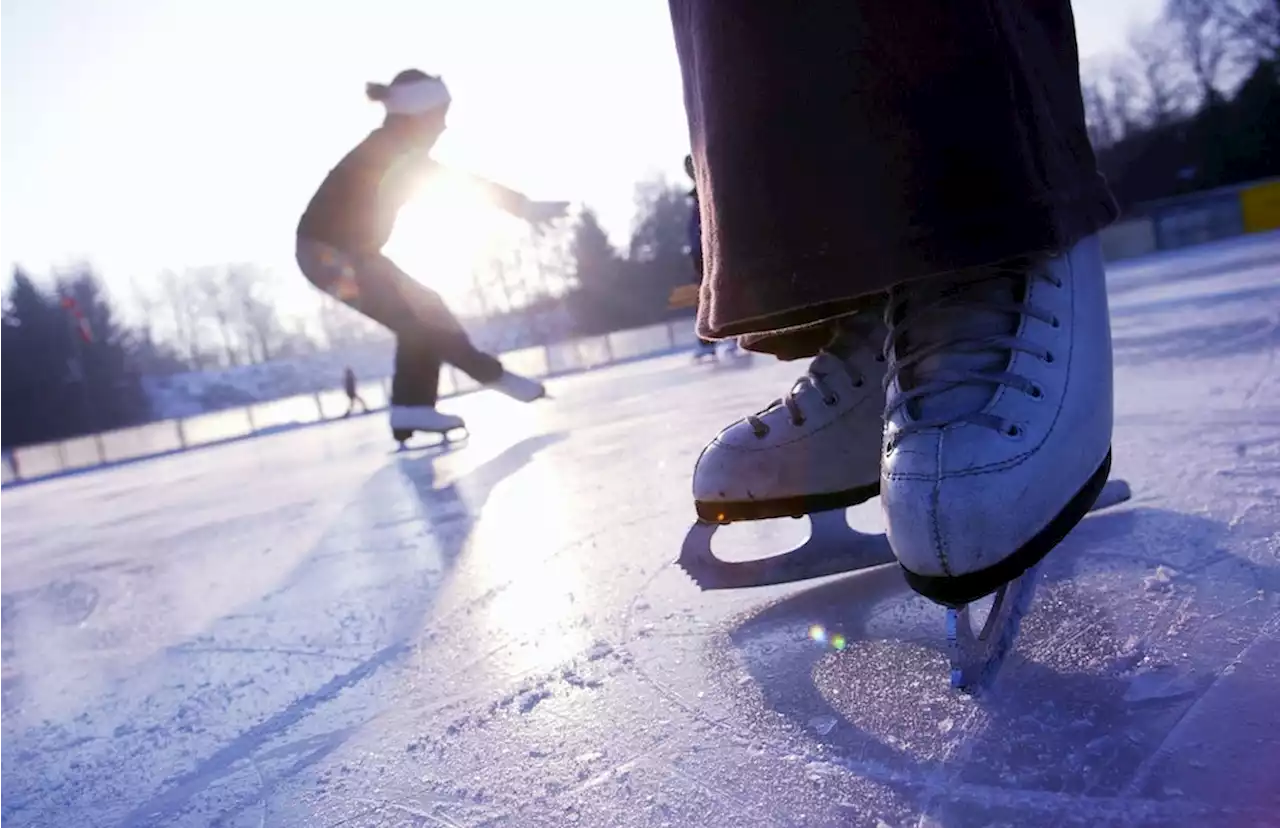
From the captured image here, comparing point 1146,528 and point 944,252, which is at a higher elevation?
point 944,252

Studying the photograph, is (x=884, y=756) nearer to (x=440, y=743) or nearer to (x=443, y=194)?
(x=440, y=743)

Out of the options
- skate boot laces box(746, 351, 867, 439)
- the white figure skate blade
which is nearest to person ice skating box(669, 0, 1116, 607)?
skate boot laces box(746, 351, 867, 439)

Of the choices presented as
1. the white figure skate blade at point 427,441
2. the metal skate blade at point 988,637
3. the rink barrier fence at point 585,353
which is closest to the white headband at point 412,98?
the white figure skate blade at point 427,441

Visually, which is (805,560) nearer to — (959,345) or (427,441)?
(959,345)

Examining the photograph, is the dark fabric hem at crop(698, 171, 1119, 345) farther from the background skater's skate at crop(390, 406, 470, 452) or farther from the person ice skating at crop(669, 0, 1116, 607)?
the background skater's skate at crop(390, 406, 470, 452)

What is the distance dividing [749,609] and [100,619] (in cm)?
100

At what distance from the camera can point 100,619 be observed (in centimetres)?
132

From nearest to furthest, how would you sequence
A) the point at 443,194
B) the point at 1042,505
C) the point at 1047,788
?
the point at 1047,788 < the point at 1042,505 < the point at 443,194

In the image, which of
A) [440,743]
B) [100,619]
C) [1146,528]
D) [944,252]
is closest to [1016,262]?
[944,252]

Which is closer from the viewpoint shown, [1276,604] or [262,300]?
[1276,604]

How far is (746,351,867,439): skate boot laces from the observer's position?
866 mm

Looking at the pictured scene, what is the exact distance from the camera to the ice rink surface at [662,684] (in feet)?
1.62

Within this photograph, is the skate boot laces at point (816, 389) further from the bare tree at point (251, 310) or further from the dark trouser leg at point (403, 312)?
the bare tree at point (251, 310)

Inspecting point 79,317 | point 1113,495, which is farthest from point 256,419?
point 1113,495
